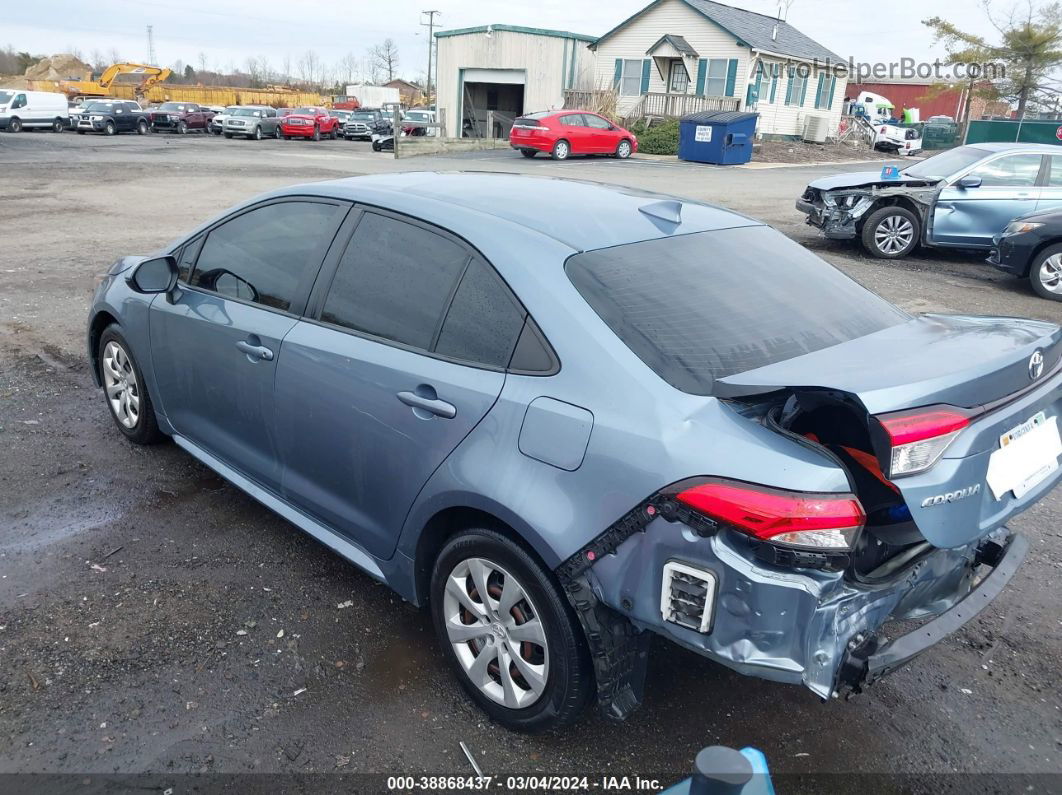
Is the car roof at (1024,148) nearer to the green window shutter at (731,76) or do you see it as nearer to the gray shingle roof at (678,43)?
the green window shutter at (731,76)

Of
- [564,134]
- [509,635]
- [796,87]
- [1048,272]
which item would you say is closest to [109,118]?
[564,134]

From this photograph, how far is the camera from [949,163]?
1167 centimetres

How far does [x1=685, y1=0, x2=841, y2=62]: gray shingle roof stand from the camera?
3500 centimetres

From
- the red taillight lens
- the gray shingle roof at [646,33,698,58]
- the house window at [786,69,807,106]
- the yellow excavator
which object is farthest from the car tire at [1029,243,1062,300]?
the yellow excavator

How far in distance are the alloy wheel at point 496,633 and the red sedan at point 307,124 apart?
38699mm

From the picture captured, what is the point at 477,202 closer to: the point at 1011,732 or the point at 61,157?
the point at 1011,732

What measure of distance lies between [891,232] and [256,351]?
10.6 metres

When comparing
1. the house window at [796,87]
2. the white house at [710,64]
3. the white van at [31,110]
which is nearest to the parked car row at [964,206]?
the white house at [710,64]

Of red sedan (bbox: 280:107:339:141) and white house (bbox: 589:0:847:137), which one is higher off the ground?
white house (bbox: 589:0:847:137)

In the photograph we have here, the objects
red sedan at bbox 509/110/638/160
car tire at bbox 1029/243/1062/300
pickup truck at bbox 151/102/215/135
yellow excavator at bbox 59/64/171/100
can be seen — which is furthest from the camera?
yellow excavator at bbox 59/64/171/100

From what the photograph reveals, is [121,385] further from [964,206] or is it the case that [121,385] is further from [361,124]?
[361,124]

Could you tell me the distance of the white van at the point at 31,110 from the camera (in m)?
33.0

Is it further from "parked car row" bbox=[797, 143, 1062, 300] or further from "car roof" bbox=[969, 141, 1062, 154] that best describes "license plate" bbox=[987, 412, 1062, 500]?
"car roof" bbox=[969, 141, 1062, 154]

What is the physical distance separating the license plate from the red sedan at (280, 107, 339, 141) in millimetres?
39183
